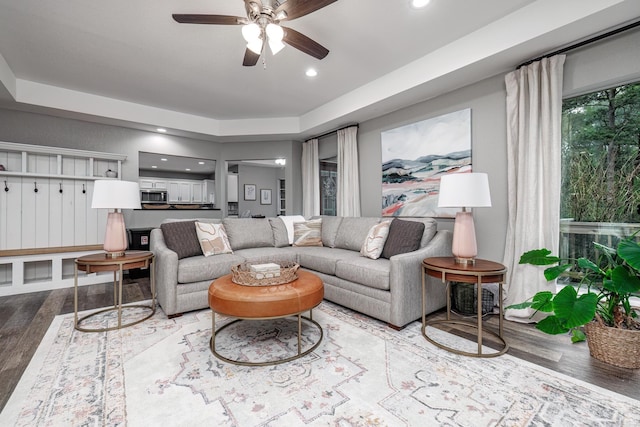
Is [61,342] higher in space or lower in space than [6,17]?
lower

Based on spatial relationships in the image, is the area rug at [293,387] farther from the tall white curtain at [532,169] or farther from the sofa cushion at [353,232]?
the sofa cushion at [353,232]

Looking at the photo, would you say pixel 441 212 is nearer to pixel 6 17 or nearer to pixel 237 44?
pixel 237 44

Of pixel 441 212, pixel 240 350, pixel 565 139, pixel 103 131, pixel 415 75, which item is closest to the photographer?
pixel 240 350

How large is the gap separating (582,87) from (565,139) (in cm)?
46

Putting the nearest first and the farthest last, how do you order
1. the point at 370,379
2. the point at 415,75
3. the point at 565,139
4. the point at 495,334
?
the point at 370,379, the point at 495,334, the point at 565,139, the point at 415,75

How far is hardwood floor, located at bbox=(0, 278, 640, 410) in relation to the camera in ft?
5.73

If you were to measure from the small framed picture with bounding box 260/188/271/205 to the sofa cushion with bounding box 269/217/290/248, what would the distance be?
481 centimetres

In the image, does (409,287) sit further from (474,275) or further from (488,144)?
(488,144)

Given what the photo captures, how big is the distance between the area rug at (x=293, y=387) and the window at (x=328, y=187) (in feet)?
10.6

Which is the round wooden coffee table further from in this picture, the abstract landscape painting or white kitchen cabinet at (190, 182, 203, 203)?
white kitchen cabinet at (190, 182, 203, 203)

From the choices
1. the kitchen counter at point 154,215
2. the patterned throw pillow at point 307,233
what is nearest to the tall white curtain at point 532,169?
the patterned throw pillow at point 307,233

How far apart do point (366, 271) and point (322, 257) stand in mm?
738

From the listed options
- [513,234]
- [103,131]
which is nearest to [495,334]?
[513,234]

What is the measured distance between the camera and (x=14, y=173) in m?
3.68
